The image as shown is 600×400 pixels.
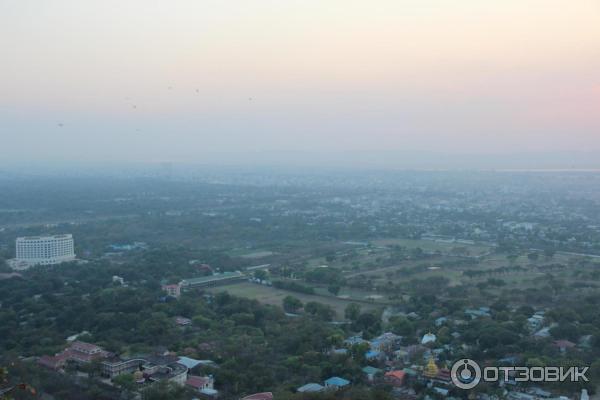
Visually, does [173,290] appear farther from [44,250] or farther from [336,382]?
[44,250]

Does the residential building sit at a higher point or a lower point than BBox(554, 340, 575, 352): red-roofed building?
lower

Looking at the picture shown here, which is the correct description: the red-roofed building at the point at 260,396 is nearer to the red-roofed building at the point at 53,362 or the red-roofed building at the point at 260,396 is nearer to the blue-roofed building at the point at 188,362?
the blue-roofed building at the point at 188,362

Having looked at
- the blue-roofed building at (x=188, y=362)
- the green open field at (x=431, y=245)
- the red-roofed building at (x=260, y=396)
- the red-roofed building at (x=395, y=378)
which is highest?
the red-roofed building at (x=260, y=396)

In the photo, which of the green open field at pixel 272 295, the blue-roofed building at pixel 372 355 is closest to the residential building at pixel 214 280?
the green open field at pixel 272 295

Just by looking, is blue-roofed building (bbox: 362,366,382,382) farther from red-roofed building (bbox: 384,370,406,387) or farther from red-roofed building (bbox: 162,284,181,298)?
red-roofed building (bbox: 162,284,181,298)

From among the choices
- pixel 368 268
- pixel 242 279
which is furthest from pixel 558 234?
pixel 242 279

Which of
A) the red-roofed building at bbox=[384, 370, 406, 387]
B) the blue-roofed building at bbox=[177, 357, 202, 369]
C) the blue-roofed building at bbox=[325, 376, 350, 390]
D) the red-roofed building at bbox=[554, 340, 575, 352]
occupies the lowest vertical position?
the red-roofed building at bbox=[384, 370, 406, 387]

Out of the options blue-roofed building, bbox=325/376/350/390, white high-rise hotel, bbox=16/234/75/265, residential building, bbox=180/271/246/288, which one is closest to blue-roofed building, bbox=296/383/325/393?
blue-roofed building, bbox=325/376/350/390
